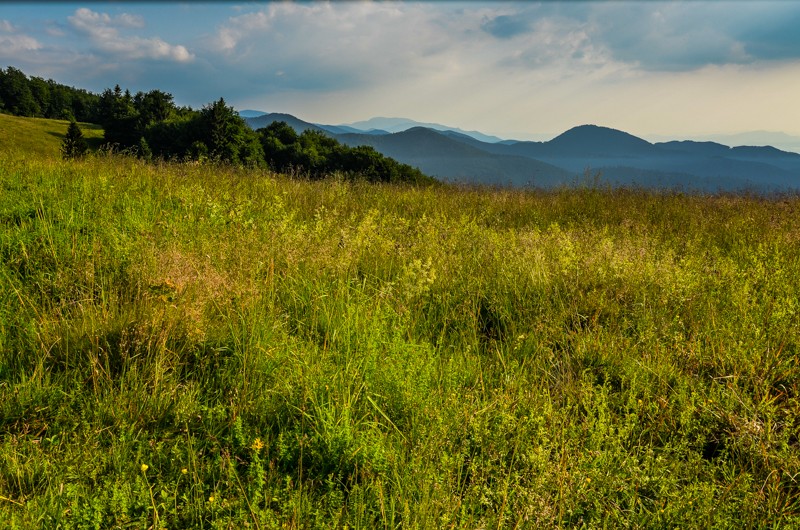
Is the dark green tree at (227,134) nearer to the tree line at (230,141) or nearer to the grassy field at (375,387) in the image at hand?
the tree line at (230,141)

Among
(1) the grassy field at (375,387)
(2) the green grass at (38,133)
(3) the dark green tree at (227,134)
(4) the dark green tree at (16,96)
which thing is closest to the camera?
(1) the grassy field at (375,387)

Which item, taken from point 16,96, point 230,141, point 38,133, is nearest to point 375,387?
point 230,141

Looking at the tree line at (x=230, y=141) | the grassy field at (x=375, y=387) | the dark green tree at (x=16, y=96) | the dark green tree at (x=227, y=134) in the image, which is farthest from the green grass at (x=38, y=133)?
the grassy field at (x=375, y=387)

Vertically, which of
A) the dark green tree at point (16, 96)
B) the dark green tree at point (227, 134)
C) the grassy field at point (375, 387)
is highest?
the dark green tree at point (16, 96)

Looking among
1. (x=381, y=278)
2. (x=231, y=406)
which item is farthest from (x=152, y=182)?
(x=231, y=406)

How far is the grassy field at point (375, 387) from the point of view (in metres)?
1.86

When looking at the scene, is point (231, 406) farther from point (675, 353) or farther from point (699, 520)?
point (675, 353)

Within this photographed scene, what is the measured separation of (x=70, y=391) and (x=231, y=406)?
91 centimetres

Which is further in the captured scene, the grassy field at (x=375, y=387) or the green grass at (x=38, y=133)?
the green grass at (x=38, y=133)

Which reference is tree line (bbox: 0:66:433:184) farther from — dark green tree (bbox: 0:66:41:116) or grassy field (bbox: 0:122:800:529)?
dark green tree (bbox: 0:66:41:116)

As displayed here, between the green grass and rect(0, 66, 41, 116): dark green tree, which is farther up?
rect(0, 66, 41, 116): dark green tree

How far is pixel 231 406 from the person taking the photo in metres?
2.31

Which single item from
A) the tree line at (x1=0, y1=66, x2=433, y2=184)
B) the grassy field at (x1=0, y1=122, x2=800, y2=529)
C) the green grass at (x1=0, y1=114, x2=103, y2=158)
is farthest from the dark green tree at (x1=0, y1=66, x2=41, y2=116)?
the grassy field at (x1=0, y1=122, x2=800, y2=529)

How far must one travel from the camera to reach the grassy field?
1862mm
